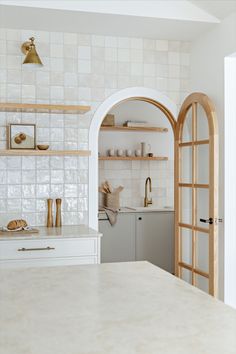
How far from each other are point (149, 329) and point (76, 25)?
11.3 feet

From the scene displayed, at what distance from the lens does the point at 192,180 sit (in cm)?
435

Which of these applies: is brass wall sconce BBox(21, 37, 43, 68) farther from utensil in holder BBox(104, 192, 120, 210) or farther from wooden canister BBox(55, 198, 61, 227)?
utensil in holder BBox(104, 192, 120, 210)

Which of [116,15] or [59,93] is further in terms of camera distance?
[59,93]

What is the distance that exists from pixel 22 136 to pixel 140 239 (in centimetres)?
221

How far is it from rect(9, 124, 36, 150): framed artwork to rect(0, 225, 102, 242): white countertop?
729mm

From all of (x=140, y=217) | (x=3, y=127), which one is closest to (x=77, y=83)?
(x=3, y=127)

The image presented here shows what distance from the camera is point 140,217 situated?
5727 millimetres

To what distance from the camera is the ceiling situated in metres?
3.79

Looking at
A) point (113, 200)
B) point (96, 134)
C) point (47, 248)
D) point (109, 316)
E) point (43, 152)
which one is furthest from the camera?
point (113, 200)

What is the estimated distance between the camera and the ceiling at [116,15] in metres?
3.79

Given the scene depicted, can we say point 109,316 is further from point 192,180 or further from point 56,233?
point 192,180

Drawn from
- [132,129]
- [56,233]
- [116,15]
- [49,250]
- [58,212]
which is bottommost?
[49,250]

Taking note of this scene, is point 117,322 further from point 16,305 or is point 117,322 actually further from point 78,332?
point 16,305

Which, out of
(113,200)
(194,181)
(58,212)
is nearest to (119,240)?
(113,200)
